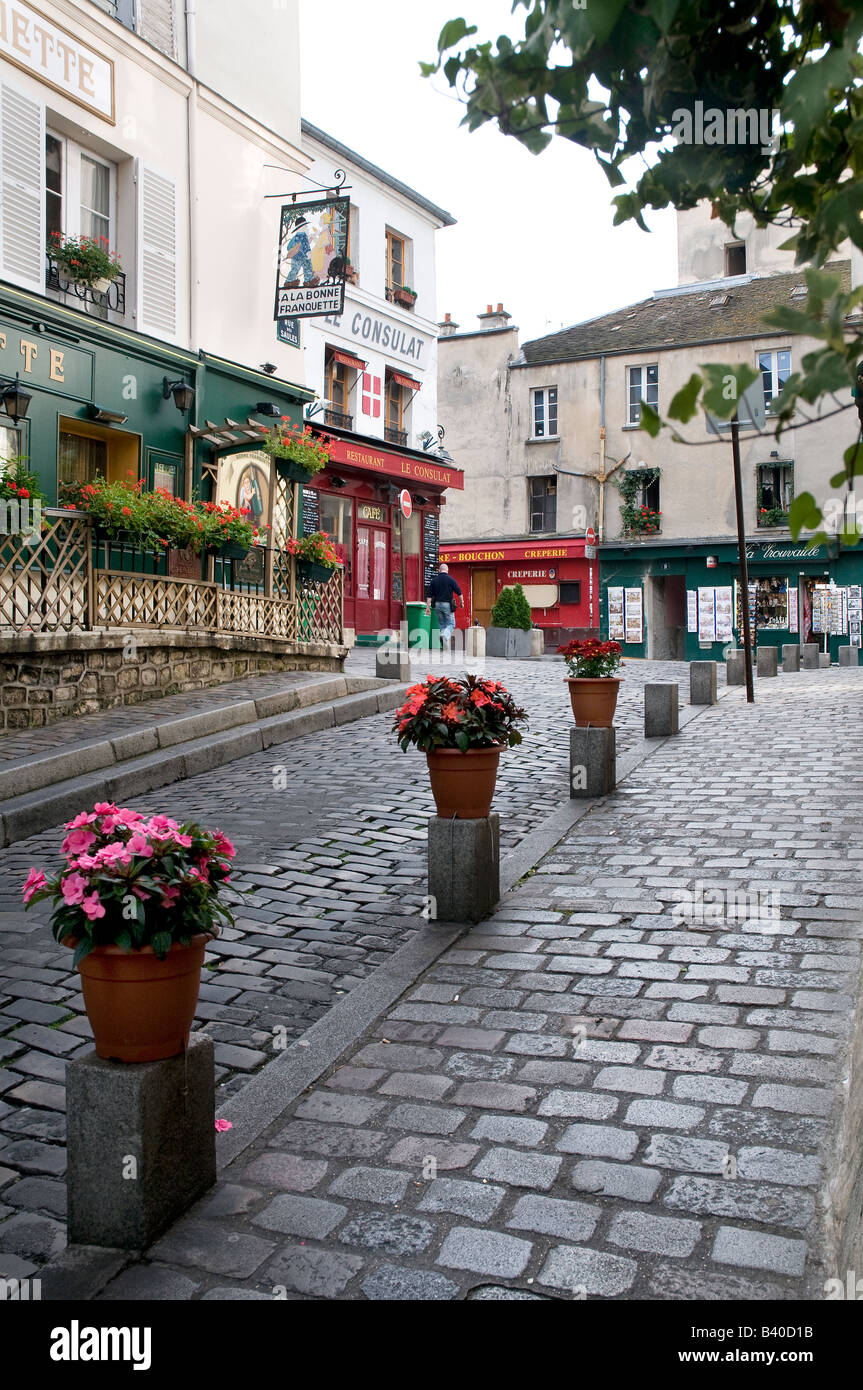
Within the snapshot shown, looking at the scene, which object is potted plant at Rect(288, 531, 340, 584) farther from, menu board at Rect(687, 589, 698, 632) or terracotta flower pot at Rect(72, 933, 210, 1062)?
menu board at Rect(687, 589, 698, 632)

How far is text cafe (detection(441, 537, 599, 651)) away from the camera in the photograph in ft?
107

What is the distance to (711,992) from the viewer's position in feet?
14.0

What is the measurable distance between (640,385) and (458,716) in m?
28.3

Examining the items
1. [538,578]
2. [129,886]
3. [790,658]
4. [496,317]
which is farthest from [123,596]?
[496,317]

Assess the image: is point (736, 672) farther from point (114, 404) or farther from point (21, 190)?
point (21, 190)

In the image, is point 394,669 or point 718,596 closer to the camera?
point 394,669

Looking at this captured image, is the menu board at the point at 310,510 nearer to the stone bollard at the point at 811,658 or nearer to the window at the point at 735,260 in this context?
the stone bollard at the point at 811,658

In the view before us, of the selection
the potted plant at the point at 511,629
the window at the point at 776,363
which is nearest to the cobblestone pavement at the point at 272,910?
the potted plant at the point at 511,629

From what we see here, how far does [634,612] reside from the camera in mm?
32000

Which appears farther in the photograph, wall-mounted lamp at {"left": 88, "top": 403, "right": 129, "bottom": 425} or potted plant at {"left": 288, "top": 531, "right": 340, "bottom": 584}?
potted plant at {"left": 288, "top": 531, "right": 340, "bottom": 584}

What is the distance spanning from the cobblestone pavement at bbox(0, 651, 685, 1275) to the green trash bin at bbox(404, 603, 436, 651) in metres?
12.9

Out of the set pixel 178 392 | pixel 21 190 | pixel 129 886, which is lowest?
pixel 129 886

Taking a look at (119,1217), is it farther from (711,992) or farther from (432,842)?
(432,842)

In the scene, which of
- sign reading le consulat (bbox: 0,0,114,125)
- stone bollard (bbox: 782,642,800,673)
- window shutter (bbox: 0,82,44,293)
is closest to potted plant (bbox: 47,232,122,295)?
window shutter (bbox: 0,82,44,293)
